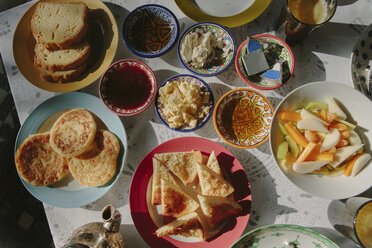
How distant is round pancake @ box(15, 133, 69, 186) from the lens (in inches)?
54.8

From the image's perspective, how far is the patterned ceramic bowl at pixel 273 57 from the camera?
1.32 meters

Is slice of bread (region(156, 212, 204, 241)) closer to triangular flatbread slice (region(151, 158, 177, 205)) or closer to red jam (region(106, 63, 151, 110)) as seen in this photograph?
triangular flatbread slice (region(151, 158, 177, 205))

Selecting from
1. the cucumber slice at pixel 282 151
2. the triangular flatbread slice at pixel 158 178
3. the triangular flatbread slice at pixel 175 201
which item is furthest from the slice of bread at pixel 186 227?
the cucumber slice at pixel 282 151

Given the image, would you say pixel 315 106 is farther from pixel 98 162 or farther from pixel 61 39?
pixel 61 39

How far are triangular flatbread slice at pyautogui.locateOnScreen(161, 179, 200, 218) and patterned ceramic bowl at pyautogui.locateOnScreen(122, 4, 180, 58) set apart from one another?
66cm

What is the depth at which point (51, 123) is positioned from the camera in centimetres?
147

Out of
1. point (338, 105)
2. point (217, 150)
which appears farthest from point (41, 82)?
point (338, 105)

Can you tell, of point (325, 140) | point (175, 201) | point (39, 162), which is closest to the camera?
point (325, 140)

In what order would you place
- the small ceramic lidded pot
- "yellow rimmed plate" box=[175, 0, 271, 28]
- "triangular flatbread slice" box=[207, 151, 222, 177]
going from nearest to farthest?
the small ceramic lidded pot
"triangular flatbread slice" box=[207, 151, 222, 177]
"yellow rimmed plate" box=[175, 0, 271, 28]

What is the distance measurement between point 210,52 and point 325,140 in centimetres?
65

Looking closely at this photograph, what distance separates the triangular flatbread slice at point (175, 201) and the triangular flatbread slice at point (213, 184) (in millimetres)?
95

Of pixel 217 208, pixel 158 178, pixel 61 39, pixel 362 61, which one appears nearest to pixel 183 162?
pixel 158 178

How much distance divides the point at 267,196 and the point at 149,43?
0.96 meters

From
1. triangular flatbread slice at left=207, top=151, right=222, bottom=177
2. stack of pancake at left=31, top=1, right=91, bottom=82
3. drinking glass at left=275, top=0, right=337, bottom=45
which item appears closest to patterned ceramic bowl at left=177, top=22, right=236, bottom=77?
drinking glass at left=275, top=0, right=337, bottom=45
